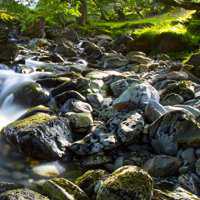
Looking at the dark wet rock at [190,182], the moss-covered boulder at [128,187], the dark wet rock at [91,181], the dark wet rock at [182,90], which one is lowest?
the dark wet rock at [182,90]

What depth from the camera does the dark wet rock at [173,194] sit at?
328 inches

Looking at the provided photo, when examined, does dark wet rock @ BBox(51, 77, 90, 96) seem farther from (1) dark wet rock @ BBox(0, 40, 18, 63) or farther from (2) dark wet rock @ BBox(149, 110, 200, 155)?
(1) dark wet rock @ BBox(0, 40, 18, 63)

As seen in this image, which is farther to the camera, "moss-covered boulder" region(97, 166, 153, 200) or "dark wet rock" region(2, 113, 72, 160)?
"dark wet rock" region(2, 113, 72, 160)

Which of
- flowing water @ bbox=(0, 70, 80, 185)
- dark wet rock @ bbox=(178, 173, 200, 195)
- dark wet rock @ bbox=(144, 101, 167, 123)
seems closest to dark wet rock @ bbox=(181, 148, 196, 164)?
dark wet rock @ bbox=(178, 173, 200, 195)

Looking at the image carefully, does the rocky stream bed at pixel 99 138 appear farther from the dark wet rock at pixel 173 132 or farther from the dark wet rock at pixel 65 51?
the dark wet rock at pixel 65 51

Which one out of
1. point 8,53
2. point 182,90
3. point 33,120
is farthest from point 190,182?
point 8,53

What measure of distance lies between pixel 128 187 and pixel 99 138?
354cm

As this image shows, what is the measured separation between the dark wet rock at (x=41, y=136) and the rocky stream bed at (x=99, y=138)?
3cm

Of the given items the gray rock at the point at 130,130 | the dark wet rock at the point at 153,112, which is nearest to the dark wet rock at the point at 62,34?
the dark wet rock at the point at 153,112

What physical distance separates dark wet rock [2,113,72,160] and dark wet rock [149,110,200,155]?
2259mm

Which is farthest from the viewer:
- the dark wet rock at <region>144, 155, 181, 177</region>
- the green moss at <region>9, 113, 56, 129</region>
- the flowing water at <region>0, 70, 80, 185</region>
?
the green moss at <region>9, 113, 56, 129</region>

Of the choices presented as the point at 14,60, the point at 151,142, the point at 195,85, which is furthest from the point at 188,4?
the point at 151,142

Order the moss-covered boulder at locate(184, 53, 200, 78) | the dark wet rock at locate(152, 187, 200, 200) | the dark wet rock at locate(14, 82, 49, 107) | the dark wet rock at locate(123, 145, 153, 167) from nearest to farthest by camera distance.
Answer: the dark wet rock at locate(152, 187, 200, 200)
the dark wet rock at locate(123, 145, 153, 167)
the dark wet rock at locate(14, 82, 49, 107)
the moss-covered boulder at locate(184, 53, 200, 78)

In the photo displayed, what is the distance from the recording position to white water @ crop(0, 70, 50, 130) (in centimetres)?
1384
